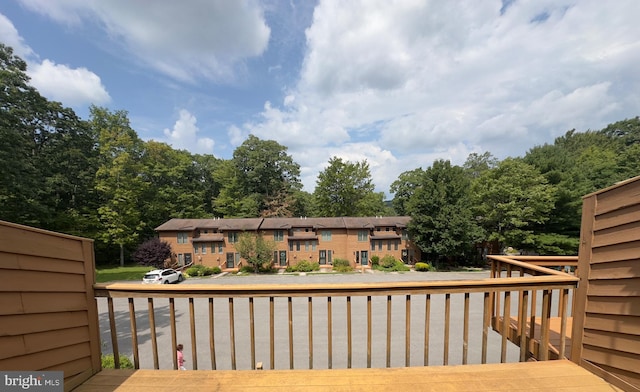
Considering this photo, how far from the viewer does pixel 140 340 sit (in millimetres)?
7164

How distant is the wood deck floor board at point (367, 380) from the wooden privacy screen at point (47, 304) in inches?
11.6

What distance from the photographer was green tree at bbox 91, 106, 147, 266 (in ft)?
65.1

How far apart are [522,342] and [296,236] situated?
18636 mm

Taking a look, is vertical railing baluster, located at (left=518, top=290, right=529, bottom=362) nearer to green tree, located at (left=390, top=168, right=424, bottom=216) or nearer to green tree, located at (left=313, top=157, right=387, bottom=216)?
green tree, located at (left=313, top=157, right=387, bottom=216)

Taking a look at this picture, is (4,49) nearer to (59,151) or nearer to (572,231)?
(59,151)

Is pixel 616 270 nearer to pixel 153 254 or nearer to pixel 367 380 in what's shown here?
pixel 367 380

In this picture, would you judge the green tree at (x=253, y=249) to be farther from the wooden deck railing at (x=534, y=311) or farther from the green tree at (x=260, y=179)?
the wooden deck railing at (x=534, y=311)

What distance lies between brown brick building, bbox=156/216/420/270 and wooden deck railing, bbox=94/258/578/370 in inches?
342

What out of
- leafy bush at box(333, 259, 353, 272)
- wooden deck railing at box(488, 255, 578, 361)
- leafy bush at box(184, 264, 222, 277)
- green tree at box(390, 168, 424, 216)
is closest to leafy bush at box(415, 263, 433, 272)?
leafy bush at box(333, 259, 353, 272)

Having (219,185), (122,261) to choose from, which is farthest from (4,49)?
(219,185)

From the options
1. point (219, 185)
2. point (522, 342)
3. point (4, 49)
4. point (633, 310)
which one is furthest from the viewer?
point (219, 185)

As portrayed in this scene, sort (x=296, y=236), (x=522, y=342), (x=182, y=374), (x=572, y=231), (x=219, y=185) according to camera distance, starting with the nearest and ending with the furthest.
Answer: (x=182, y=374) → (x=522, y=342) → (x=572, y=231) → (x=296, y=236) → (x=219, y=185)

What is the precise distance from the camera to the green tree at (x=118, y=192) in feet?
65.1

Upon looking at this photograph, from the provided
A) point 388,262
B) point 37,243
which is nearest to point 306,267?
point 388,262
